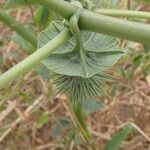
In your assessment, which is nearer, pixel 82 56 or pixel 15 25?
pixel 82 56

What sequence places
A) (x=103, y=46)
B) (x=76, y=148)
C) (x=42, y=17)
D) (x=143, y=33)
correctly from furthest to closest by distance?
(x=76, y=148)
(x=42, y=17)
(x=103, y=46)
(x=143, y=33)

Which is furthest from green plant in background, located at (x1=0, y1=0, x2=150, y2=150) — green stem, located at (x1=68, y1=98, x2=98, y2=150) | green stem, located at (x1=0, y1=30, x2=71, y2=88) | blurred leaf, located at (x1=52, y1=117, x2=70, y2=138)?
blurred leaf, located at (x1=52, y1=117, x2=70, y2=138)

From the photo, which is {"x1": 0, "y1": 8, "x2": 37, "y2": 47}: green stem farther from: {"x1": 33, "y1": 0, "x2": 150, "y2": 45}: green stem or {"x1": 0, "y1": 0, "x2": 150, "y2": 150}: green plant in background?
{"x1": 33, "y1": 0, "x2": 150, "y2": 45}: green stem

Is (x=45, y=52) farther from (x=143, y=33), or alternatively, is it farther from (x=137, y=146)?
(x=137, y=146)

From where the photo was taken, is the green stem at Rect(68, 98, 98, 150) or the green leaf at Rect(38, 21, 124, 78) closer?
the green leaf at Rect(38, 21, 124, 78)

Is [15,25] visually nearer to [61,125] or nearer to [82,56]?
[82,56]

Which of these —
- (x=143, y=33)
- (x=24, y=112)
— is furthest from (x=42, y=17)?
(x=24, y=112)

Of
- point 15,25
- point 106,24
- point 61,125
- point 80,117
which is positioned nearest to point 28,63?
point 106,24
